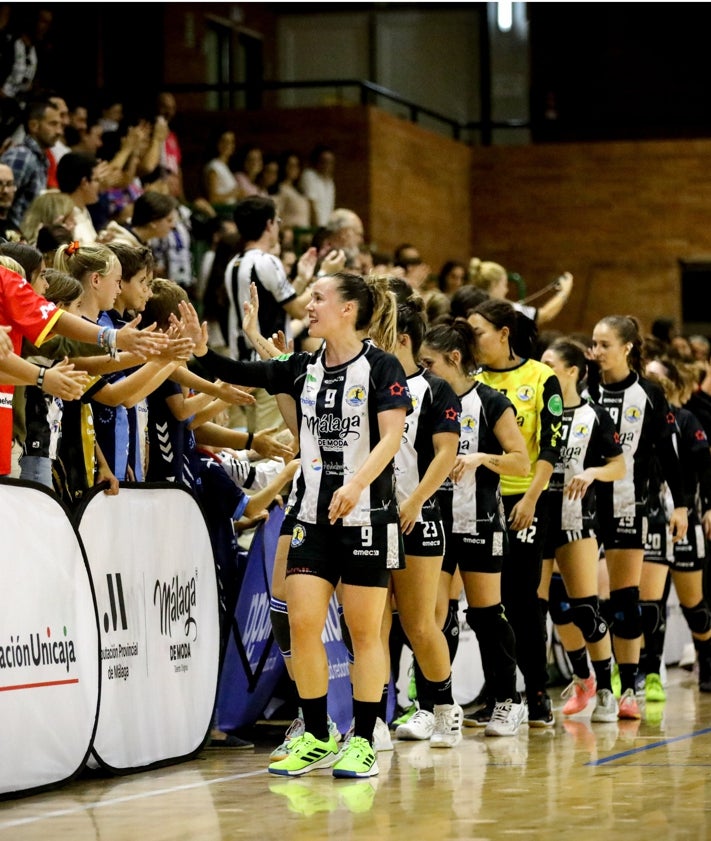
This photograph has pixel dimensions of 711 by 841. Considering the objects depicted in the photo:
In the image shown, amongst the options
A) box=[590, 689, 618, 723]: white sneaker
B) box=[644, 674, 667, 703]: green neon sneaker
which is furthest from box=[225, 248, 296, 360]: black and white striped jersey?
box=[644, 674, 667, 703]: green neon sneaker

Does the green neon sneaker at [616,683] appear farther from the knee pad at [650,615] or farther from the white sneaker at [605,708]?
the white sneaker at [605,708]

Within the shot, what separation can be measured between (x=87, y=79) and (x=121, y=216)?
7035 mm

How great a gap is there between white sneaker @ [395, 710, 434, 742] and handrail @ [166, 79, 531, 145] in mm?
10874

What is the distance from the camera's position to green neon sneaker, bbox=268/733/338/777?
624 centimetres

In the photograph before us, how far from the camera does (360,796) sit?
18.7 feet

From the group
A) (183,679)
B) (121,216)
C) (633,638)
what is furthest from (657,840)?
(121,216)

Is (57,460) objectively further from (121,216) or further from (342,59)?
(342,59)

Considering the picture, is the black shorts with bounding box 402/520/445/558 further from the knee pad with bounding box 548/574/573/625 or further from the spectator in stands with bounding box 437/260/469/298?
the spectator in stands with bounding box 437/260/469/298

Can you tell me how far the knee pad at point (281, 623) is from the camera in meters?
6.76

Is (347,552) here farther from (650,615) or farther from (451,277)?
(451,277)

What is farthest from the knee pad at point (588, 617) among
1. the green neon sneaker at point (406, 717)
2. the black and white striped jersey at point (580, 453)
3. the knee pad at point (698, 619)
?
the knee pad at point (698, 619)

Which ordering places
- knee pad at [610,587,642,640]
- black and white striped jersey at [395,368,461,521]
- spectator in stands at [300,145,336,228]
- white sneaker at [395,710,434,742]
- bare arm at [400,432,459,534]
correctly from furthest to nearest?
1. spectator in stands at [300,145,336,228]
2. knee pad at [610,587,642,640]
3. white sneaker at [395,710,434,742]
4. black and white striped jersey at [395,368,461,521]
5. bare arm at [400,432,459,534]

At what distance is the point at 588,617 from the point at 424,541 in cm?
180

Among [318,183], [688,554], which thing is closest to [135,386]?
[688,554]
